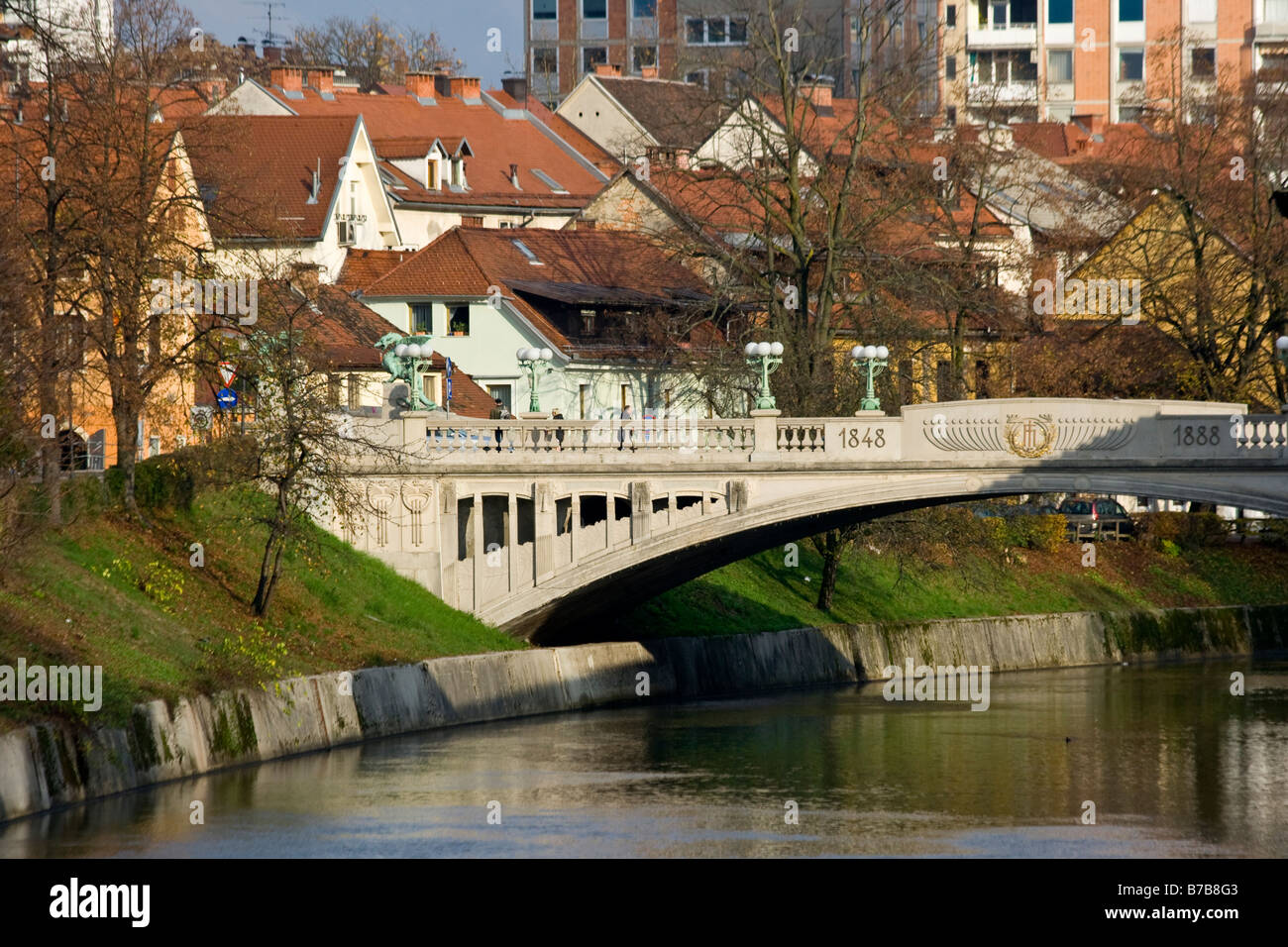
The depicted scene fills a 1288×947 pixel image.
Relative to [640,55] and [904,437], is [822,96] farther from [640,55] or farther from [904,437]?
[904,437]

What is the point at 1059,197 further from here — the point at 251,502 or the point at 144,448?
the point at 251,502

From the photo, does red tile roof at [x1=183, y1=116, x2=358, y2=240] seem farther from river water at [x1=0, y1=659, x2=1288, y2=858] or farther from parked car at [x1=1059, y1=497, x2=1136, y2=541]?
river water at [x1=0, y1=659, x2=1288, y2=858]

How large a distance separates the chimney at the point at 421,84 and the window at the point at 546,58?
38068 millimetres

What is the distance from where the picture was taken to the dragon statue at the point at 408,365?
4797 cm

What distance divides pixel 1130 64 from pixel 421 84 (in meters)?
40.5

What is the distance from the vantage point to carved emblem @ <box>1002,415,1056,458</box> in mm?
45406

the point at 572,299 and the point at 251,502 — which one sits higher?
the point at 572,299

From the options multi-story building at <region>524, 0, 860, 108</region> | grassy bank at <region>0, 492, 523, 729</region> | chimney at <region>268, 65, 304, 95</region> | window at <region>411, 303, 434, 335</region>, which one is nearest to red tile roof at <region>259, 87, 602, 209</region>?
chimney at <region>268, 65, 304, 95</region>

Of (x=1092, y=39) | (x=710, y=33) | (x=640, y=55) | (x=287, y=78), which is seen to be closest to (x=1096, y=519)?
(x=287, y=78)

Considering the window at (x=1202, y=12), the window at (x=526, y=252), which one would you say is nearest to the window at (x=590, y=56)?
the window at (x=1202, y=12)

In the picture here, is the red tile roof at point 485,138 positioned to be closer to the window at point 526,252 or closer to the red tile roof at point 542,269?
the red tile roof at point 542,269

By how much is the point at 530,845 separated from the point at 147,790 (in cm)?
586

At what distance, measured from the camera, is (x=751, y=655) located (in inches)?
2103
